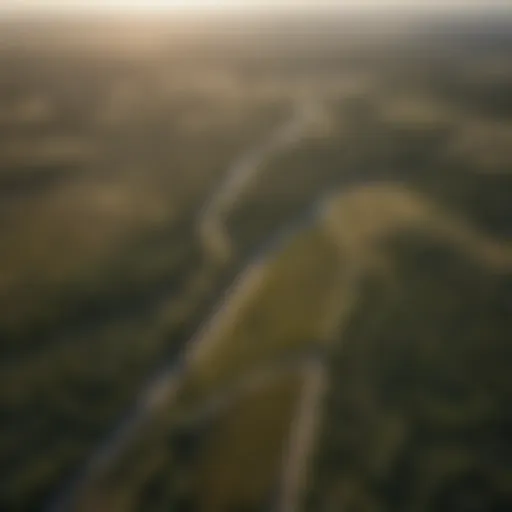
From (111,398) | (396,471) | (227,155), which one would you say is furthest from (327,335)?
(227,155)

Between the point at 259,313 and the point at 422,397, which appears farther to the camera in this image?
the point at 259,313

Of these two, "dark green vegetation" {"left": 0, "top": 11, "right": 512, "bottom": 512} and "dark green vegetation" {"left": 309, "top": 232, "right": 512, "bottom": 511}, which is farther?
"dark green vegetation" {"left": 0, "top": 11, "right": 512, "bottom": 512}

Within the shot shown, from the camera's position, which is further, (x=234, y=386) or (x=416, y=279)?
(x=416, y=279)

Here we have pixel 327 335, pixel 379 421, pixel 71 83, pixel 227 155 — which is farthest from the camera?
pixel 71 83

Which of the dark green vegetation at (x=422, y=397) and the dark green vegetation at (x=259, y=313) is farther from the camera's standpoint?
the dark green vegetation at (x=259, y=313)

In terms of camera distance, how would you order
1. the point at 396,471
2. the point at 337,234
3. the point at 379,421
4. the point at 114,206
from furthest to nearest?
1. the point at 114,206
2. the point at 337,234
3. the point at 379,421
4. the point at 396,471

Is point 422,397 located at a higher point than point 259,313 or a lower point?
lower

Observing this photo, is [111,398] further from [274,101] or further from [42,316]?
[274,101]

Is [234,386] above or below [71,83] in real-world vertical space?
below
